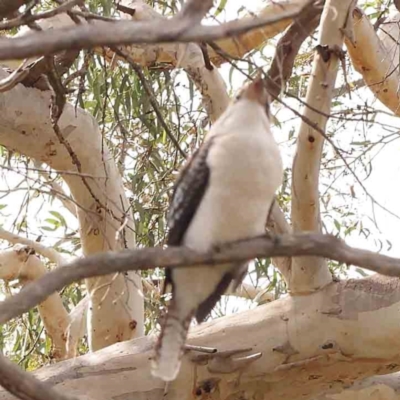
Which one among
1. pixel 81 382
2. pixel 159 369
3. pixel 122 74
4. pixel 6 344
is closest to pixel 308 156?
pixel 159 369

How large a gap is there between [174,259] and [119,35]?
15.1 inches

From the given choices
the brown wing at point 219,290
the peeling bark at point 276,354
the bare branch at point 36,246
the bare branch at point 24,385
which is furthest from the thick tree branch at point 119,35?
the bare branch at point 36,246

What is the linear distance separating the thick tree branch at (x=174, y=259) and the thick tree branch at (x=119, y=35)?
36cm

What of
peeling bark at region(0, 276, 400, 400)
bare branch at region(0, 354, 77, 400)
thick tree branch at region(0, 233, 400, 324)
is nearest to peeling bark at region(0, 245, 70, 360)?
peeling bark at region(0, 276, 400, 400)

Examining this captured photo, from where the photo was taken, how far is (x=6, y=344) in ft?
11.5

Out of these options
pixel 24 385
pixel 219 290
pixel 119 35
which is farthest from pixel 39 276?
pixel 119 35

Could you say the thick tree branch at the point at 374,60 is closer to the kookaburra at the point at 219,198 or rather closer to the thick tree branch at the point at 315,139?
the thick tree branch at the point at 315,139

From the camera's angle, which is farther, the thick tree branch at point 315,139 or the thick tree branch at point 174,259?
the thick tree branch at point 315,139

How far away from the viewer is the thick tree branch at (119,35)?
Result: 832 millimetres

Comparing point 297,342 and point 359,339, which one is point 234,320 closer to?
point 297,342

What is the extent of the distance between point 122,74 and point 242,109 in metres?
1.34

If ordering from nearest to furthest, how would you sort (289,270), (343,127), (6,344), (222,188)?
(222,188)
(289,270)
(343,127)
(6,344)

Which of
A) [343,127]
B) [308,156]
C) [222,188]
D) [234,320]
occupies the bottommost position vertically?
[234,320]

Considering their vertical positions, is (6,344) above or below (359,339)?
above
